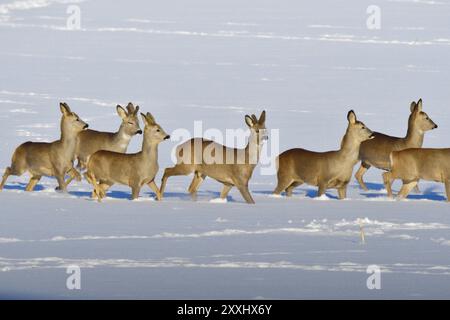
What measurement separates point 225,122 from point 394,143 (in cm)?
928

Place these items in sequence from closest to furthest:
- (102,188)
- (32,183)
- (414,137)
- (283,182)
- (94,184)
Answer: (94,184)
(102,188)
(283,182)
(32,183)
(414,137)

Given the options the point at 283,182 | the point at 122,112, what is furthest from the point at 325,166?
the point at 122,112

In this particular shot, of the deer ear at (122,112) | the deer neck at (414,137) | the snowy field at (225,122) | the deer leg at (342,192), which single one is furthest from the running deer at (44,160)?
the deer neck at (414,137)

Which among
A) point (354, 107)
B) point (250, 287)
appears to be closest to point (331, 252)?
point (250, 287)

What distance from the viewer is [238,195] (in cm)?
1888

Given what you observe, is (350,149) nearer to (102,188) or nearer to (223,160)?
(223,160)

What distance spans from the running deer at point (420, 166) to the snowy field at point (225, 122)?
35 cm

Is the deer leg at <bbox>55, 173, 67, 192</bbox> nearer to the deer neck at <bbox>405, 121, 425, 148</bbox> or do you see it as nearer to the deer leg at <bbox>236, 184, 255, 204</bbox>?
the deer leg at <bbox>236, 184, 255, 204</bbox>

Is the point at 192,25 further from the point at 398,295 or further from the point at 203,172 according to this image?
the point at 398,295

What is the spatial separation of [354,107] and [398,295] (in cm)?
2079

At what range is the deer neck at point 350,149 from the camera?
58.6 feet

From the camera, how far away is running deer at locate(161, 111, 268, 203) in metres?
17.4

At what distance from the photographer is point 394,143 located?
65.3 ft

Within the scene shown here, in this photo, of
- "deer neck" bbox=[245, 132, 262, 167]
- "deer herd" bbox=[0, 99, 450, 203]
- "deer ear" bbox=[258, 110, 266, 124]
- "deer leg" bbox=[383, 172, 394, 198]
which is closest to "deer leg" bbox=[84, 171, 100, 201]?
"deer herd" bbox=[0, 99, 450, 203]
